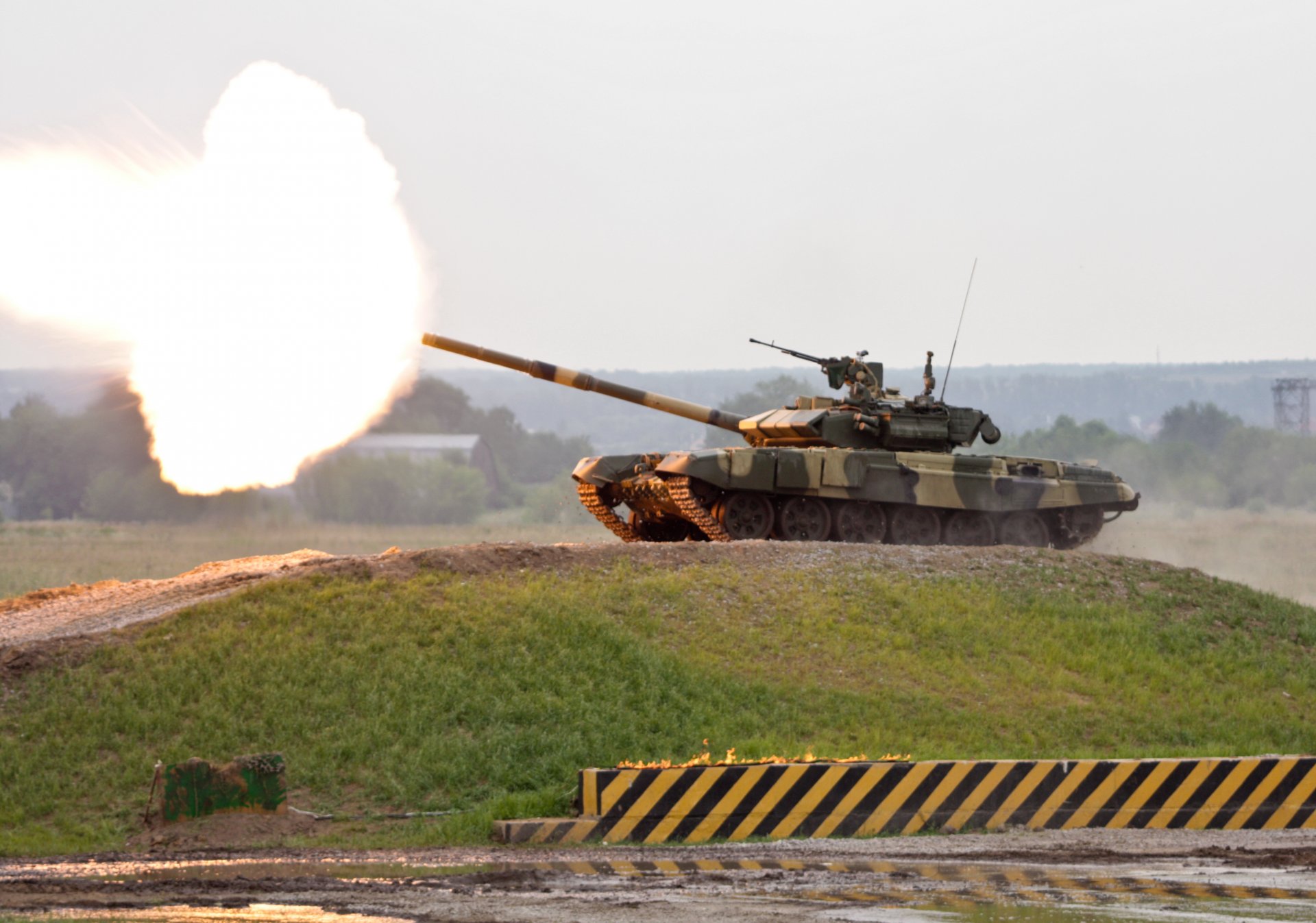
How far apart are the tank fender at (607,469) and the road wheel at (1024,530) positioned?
21.6 ft

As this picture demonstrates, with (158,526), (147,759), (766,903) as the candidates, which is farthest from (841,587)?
(158,526)

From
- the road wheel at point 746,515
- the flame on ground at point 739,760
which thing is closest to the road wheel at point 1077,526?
the road wheel at point 746,515

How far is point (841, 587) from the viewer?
21.2 metres

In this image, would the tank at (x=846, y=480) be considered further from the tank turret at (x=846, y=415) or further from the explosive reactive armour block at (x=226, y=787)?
the explosive reactive armour block at (x=226, y=787)

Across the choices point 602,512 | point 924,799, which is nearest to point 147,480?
point 602,512

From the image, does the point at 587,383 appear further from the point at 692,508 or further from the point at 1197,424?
the point at 1197,424

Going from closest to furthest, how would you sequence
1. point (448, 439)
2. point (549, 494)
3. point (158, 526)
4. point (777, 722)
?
point (777, 722) < point (158, 526) < point (448, 439) < point (549, 494)

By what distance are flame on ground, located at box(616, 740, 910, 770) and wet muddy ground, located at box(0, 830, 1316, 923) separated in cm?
89

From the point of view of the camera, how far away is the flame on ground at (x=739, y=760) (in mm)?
12875

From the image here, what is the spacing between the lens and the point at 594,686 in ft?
54.0

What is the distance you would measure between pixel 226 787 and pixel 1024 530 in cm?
1830

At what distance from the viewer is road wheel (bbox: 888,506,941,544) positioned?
27.3 meters

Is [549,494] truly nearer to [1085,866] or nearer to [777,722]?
[777,722]

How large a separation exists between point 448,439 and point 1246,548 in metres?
26.7
